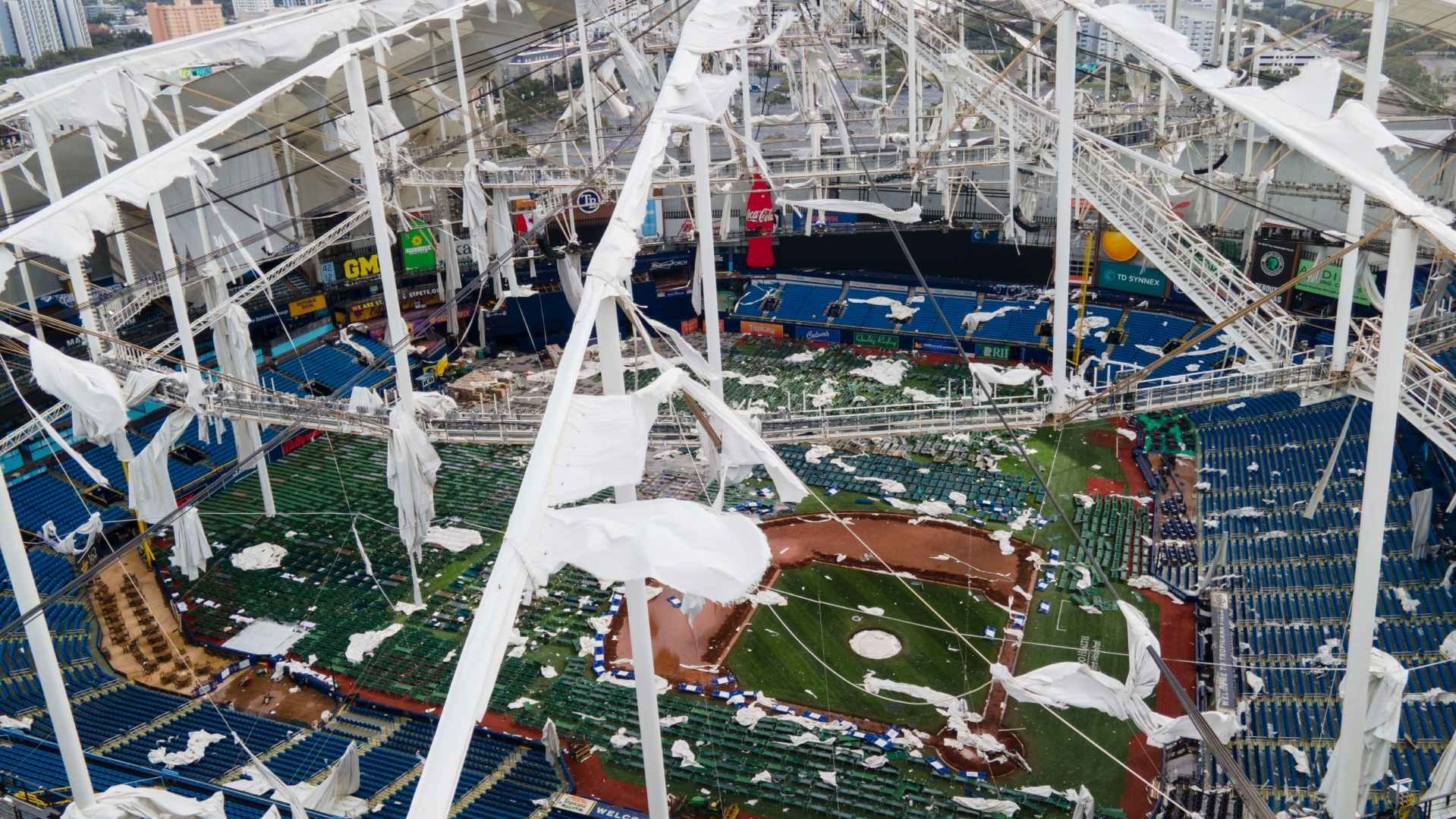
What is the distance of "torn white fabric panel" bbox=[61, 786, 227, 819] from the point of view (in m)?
15.3

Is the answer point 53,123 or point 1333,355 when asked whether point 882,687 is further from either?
point 53,123

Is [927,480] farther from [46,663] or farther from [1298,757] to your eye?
[46,663]

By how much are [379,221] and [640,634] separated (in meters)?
16.2

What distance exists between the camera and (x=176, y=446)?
3659 centimetres

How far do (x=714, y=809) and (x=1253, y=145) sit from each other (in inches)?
1428

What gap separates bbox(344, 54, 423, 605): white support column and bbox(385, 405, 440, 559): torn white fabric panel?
23.6 inches

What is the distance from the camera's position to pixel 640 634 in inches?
537

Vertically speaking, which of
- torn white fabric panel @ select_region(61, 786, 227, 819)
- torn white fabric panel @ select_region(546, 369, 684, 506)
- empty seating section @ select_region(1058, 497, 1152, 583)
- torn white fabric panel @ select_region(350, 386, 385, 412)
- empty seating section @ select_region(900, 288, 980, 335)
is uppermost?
torn white fabric panel @ select_region(546, 369, 684, 506)

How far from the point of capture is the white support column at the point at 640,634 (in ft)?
41.6

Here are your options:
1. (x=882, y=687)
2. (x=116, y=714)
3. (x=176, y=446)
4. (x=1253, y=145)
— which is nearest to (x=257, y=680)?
(x=116, y=714)

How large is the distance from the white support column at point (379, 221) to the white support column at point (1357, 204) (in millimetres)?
19688

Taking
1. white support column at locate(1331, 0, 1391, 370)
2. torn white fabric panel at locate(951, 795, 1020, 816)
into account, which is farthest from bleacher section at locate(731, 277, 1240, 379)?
torn white fabric panel at locate(951, 795, 1020, 816)

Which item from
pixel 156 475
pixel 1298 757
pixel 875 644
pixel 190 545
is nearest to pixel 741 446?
pixel 1298 757

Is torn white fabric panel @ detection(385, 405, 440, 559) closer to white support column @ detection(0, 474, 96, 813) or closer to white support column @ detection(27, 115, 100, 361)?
white support column @ detection(27, 115, 100, 361)
